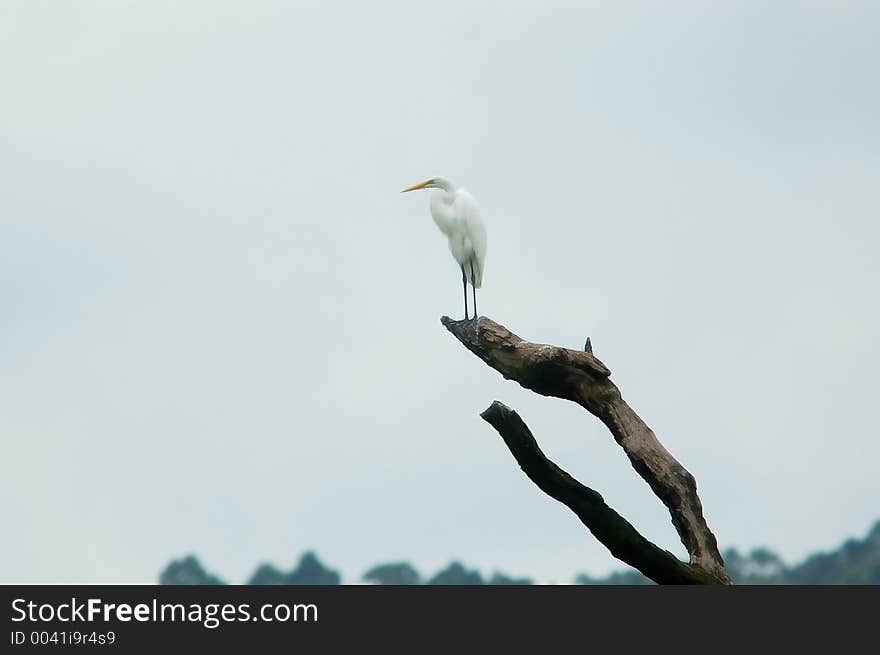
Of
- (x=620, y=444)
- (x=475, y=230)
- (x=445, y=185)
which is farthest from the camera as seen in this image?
(x=445, y=185)

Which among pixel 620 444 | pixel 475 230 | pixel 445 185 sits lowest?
pixel 620 444

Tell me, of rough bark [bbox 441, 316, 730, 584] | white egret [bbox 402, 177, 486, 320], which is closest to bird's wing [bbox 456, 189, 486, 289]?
white egret [bbox 402, 177, 486, 320]

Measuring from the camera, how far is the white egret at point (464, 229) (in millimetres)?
19469

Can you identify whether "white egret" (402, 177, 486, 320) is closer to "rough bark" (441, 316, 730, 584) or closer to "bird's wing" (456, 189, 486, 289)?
"bird's wing" (456, 189, 486, 289)

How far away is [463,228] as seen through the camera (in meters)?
19.5

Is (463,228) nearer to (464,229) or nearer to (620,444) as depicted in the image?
(464,229)

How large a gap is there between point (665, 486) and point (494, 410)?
167cm

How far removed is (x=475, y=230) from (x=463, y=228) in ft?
0.55

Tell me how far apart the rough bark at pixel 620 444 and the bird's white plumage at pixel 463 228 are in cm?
562

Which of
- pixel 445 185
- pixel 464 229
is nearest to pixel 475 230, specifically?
pixel 464 229

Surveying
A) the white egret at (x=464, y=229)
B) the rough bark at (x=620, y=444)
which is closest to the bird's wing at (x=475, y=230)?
the white egret at (x=464, y=229)
